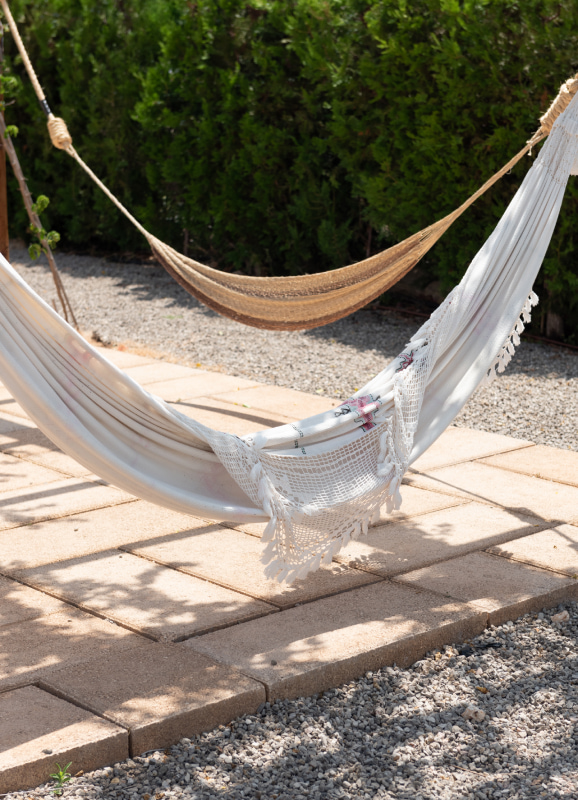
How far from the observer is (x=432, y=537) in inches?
117

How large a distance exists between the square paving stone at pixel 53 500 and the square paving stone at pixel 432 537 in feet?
2.95

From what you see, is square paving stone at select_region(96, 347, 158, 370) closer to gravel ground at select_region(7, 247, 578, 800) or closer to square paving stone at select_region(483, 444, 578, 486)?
square paving stone at select_region(483, 444, 578, 486)

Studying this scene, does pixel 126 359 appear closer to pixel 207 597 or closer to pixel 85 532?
pixel 85 532

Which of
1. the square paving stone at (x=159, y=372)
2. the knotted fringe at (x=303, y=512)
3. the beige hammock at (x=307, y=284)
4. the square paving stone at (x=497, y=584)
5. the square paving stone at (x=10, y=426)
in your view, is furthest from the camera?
the square paving stone at (x=159, y=372)

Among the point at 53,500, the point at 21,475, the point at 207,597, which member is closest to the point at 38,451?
the point at 21,475

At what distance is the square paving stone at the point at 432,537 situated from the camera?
2.80 meters

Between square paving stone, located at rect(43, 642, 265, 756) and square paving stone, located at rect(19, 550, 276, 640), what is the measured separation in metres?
0.16

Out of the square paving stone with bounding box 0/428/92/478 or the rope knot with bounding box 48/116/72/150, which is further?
the rope knot with bounding box 48/116/72/150

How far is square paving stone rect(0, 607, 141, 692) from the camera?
212 cm

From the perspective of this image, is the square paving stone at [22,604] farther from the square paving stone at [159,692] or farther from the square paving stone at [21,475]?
the square paving stone at [21,475]

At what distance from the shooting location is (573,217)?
514cm

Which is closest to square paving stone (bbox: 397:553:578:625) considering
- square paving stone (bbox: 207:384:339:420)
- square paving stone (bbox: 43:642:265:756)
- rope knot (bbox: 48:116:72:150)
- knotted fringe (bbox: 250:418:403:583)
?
knotted fringe (bbox: 250:418:403:583)

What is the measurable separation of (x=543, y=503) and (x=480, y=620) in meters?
0.93

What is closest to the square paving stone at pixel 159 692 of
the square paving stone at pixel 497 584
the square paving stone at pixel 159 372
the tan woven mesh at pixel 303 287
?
the square paving stone at pixel 497 584
